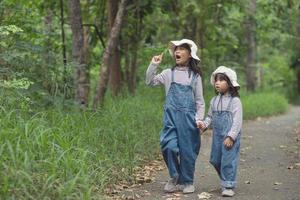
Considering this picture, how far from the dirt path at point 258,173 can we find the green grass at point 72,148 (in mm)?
642

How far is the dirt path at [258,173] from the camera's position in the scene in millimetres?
6661

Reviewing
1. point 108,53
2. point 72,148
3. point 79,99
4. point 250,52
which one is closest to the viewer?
point 72,148

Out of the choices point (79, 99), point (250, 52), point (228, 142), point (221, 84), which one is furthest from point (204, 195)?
point (250, 52)

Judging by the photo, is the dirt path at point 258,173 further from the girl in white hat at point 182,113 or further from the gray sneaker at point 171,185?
the girl in white hat at point 182,113

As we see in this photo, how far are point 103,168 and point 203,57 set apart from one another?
34.1 feet

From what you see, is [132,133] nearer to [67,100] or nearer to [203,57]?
[67,100]

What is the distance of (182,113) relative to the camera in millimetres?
6641

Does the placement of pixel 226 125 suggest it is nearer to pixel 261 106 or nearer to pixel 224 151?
pixel 224 151

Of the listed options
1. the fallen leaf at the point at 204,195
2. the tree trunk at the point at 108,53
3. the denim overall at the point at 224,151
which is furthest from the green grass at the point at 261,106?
the fallen leaf at the point at 204,195

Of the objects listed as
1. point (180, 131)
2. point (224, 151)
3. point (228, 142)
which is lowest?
point (224, 151)

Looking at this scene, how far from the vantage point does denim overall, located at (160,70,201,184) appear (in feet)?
21.7

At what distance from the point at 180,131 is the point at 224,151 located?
607mm

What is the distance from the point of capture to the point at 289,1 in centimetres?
1402

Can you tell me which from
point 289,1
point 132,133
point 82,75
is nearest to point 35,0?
point 82,75
